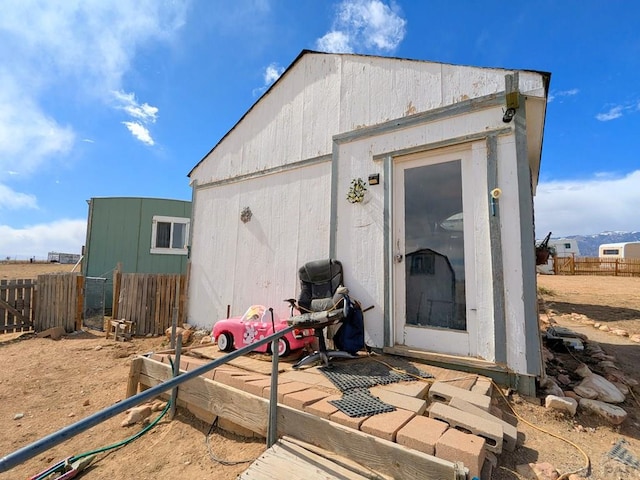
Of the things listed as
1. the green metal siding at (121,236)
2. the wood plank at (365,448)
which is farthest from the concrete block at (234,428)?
the green metal siding at (121,236)

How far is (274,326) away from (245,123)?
3.69 meters

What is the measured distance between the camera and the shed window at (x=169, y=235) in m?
8.99

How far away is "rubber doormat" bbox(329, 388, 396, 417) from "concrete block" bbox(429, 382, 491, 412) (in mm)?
478

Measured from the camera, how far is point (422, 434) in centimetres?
174

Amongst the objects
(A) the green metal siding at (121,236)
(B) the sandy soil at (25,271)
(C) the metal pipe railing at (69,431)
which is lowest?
(B) the sandy soil at (25,271)

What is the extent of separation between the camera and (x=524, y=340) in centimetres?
276

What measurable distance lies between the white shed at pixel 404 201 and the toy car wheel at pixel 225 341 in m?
0.89

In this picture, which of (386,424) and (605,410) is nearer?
(386,424)

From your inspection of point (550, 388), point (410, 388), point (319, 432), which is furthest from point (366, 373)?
point (550, 388)

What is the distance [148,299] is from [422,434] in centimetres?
644

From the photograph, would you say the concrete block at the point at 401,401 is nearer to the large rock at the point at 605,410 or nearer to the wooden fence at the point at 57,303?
the large rock at the point at 605,410

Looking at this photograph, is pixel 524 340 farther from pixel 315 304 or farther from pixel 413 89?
pixel 413 89

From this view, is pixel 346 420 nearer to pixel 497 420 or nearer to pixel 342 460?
pixel 342 460

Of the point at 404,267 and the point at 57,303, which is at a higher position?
the point at 404,267
